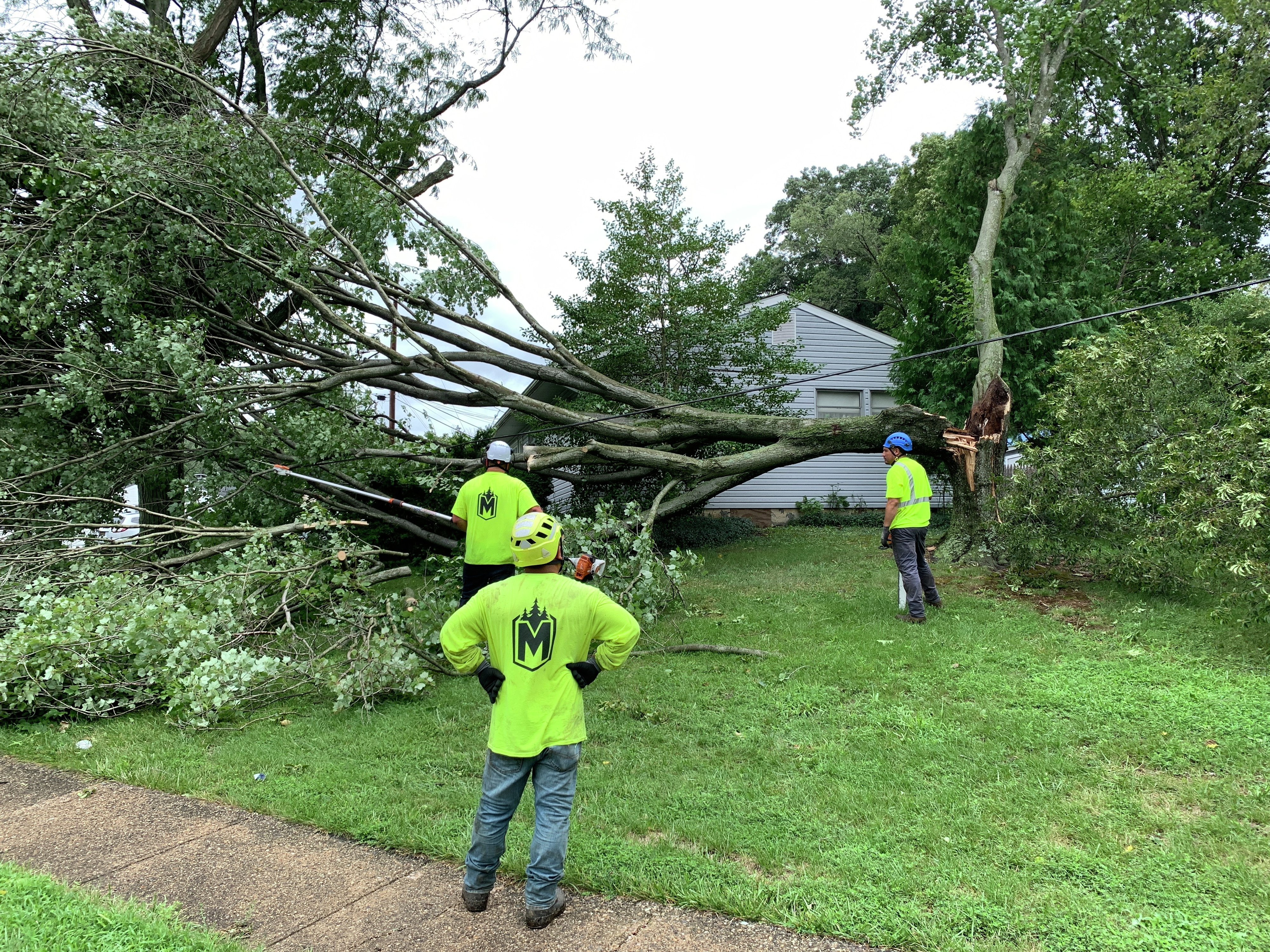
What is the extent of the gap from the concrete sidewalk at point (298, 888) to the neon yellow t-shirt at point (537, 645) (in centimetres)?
63

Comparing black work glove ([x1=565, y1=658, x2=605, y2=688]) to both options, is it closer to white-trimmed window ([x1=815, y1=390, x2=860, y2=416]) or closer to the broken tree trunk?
the broken tree trunk

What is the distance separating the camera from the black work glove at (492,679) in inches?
118

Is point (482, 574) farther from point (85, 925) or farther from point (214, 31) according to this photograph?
point (214, 31)

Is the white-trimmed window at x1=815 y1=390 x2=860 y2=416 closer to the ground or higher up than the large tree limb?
closer to the ground

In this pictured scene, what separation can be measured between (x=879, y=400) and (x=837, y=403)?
1075 millimetres

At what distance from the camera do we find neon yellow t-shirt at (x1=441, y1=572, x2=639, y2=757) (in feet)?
9.64

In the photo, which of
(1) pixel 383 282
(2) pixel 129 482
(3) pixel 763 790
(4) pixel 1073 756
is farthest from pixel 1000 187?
(2) pixel 129 482

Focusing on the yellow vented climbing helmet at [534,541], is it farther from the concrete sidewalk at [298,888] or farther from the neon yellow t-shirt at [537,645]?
the concrete sidewalk at [298,888]

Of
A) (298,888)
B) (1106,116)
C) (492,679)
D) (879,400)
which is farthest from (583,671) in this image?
(1106,116)

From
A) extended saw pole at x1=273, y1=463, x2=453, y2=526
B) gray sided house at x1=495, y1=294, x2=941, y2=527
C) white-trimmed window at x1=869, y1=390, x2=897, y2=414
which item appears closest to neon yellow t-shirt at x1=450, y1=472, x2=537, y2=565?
extended saw pole at x1=273, y1=463, x2=453, y2=526

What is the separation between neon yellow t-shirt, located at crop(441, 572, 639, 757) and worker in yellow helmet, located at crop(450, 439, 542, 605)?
8.55 ft

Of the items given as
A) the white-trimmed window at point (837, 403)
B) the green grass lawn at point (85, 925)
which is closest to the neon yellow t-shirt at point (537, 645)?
the green grass lawn at point (85, 925)

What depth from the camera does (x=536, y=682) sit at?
297 cm

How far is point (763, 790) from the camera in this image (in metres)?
3.94
